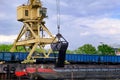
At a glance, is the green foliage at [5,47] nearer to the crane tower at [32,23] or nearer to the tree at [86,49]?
the tree at [86,49]

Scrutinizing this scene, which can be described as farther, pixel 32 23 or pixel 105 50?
pixel 105 50

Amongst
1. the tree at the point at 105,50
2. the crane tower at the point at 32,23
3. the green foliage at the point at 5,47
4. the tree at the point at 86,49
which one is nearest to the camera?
the crane tower at the point at 32,23

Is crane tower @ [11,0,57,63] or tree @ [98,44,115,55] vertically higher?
crane tower @ [11,0,57,63]

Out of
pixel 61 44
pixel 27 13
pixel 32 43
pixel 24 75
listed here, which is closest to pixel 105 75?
pixel 61 44

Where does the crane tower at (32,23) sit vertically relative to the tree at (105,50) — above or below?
above

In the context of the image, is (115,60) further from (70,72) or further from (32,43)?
(70,72)

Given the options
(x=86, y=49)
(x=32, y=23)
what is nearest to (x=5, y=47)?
(x=86, y=49)

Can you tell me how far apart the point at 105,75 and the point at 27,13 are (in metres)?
21.8

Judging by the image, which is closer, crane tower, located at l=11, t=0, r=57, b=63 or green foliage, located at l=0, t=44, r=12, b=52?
crane tower, located at l=11, t=0, r=57, b=63

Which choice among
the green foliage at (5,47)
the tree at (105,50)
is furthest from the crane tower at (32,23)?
the tree at (105,50)

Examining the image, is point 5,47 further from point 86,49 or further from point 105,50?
point 105,50

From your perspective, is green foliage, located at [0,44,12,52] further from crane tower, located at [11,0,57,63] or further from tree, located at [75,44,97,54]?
crane tower, located at [11,0,57,63]

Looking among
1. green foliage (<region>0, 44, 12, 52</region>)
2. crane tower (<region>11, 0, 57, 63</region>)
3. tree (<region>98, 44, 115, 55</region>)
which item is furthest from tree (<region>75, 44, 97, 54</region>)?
crane tower (<region>11, 0, 57, 63</region>)

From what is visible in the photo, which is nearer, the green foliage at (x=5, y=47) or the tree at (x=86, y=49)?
the green foliage at (x=5, y=47)
